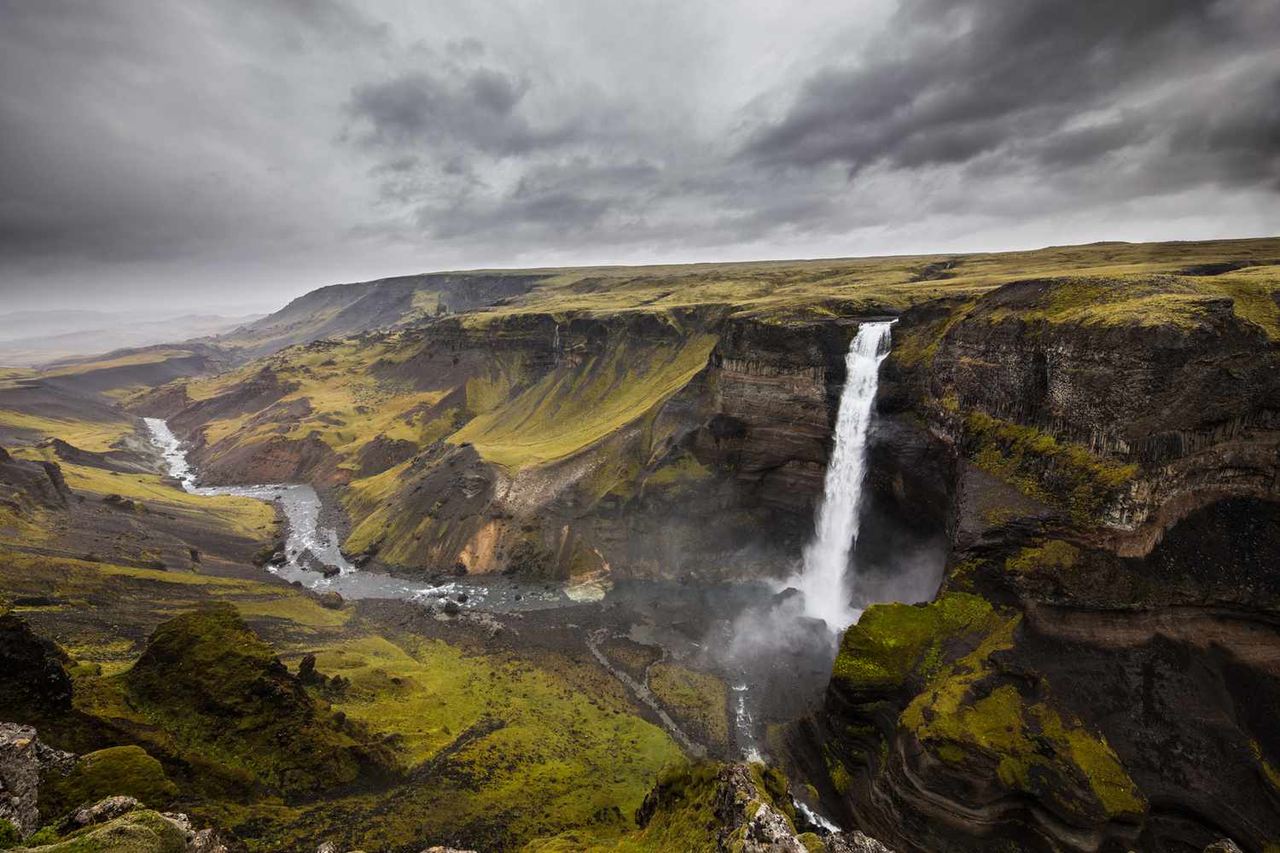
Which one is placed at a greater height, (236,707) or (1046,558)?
(1046,558)

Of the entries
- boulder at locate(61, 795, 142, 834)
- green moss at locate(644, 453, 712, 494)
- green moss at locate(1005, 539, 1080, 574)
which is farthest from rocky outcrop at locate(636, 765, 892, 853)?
green moss at locate(644, 453, 712, 494)

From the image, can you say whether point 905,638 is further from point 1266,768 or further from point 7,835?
point 7,835

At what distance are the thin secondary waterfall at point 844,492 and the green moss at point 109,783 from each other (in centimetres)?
4497

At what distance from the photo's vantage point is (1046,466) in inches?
1304

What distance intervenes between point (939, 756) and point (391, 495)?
72.0m

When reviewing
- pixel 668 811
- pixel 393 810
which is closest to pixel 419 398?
pixel 393 810

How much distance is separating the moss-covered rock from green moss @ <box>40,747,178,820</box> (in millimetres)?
4130

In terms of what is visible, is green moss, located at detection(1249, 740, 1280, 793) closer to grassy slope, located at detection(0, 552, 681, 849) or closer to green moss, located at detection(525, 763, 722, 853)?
green moss, located at detection(525, 763, 722, 853)

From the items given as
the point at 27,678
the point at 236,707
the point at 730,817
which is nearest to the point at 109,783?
the point at 27,678

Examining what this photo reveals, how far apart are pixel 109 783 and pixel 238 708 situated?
8218 millimetres

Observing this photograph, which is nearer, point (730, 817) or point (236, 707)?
point (730, 817)

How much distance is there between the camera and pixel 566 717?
126 ft

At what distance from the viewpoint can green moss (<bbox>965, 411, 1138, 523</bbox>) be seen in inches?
1164

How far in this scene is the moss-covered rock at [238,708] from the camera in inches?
955
